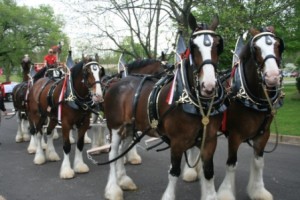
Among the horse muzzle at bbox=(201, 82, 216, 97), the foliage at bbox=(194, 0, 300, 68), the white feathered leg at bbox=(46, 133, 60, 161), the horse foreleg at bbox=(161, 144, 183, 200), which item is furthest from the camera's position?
the foliage at bbox=(194, 0, 300, 68)

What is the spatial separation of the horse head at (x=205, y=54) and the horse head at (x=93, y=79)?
281 cm

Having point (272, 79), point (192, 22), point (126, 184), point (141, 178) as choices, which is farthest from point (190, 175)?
point (192, 22)

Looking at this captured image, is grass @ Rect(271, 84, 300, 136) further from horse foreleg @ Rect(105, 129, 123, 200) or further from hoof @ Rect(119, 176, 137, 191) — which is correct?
horse foreleg @ Rect(105, 129, 123, 200)

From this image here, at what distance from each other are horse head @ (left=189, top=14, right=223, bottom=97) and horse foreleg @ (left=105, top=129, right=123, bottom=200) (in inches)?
89.6

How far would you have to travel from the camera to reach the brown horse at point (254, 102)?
4.41m

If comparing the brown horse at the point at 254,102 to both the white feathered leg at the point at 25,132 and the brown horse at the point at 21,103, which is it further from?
the white feathered leg at the point at 25,132

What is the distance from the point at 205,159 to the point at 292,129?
272 inches

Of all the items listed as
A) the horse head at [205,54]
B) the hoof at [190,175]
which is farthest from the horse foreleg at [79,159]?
the horse head at [205,54]

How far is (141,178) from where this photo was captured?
6789 millimetres

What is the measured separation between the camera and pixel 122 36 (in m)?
17.0

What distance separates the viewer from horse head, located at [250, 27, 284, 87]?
416 centimetres

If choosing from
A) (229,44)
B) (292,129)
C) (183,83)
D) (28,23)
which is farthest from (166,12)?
(28,23)

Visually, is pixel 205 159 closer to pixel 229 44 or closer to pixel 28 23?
pixel 229 44


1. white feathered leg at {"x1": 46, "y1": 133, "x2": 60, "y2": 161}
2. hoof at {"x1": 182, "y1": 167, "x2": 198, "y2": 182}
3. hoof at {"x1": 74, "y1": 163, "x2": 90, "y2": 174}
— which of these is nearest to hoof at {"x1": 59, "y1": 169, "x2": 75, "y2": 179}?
hoof at {"x1": 74, "y1": 163, "x2": 90, "y2": 174}
